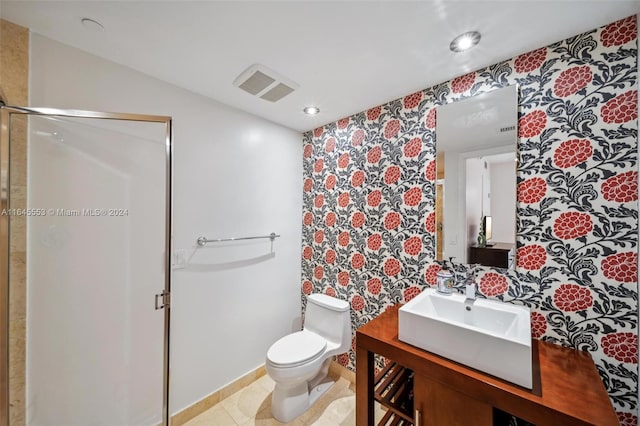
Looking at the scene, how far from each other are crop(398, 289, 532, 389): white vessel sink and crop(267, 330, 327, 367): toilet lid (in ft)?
2.53

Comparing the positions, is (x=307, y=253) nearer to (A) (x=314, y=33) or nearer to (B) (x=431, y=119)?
(B) (x=431, y=119)

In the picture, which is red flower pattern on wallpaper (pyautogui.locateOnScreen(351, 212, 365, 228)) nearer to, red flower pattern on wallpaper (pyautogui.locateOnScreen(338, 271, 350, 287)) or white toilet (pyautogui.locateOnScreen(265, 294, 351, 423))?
red flower pattern on wallpaper (pyautogui.locateOnScreen(338, 271, 350, 287))

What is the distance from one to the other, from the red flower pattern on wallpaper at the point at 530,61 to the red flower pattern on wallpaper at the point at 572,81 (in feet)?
0.43

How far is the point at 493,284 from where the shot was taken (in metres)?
1.44

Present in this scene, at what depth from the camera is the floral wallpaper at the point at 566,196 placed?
1112 mm

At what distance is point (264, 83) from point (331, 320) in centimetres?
183

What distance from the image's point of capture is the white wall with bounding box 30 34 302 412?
1395mm

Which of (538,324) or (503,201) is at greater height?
(503,201)

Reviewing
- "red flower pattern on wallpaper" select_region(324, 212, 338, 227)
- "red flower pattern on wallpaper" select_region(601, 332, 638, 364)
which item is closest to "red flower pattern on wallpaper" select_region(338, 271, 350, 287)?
"red flower pattern on wallpaper" select_region(324, 212, 338, 227)

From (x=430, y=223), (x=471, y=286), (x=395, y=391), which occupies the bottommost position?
(x=395, y=391)

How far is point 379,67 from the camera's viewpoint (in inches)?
58.1

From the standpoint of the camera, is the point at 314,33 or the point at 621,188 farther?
the point at 314,33

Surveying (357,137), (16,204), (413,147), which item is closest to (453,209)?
(413,147)

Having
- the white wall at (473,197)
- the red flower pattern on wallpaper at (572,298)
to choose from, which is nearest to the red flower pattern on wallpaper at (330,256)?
the white wall at (473,197)
